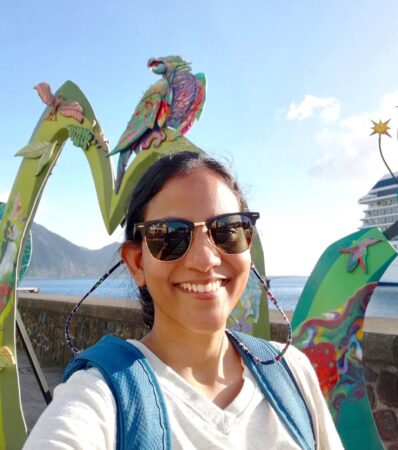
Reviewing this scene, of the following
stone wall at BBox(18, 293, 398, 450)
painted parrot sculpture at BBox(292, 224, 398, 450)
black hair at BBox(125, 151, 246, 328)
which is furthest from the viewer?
stone wall at BBox(18, 293, 398, 450)

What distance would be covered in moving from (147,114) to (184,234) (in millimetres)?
1708

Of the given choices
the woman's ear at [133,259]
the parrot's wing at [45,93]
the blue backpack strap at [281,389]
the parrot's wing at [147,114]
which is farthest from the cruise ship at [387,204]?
the parrot's wing at [45,93]

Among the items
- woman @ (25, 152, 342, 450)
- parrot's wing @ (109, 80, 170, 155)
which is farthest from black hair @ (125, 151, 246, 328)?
parrot's wing @ (109, 80, 170, 155)

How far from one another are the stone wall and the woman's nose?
538mm

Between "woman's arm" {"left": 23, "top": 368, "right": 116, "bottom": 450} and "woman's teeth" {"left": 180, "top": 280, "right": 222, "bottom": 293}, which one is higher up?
"woman's teeth" {"left": 180, "top": 280, "right": 222, "bottom": 293}

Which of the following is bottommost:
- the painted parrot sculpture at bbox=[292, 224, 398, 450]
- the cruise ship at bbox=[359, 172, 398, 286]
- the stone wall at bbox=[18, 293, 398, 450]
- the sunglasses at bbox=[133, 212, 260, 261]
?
the stone wall at bbox=[18, 293, 398, 450]

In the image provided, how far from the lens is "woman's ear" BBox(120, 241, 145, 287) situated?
Result: 1.06 metres

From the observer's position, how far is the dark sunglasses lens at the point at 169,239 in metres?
0.94

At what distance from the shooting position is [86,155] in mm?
3027

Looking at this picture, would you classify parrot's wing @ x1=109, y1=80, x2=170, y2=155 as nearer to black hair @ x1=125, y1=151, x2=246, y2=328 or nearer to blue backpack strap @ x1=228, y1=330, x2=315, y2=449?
black hair @ x1=125, y1=151, x2=246, y2=328

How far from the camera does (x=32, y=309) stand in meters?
10.2

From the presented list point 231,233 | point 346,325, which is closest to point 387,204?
point 346,325

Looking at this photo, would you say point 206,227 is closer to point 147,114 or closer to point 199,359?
point 199,359

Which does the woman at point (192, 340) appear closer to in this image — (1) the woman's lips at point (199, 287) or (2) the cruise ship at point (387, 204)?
(1) the woman's lips at point (199, 287)
